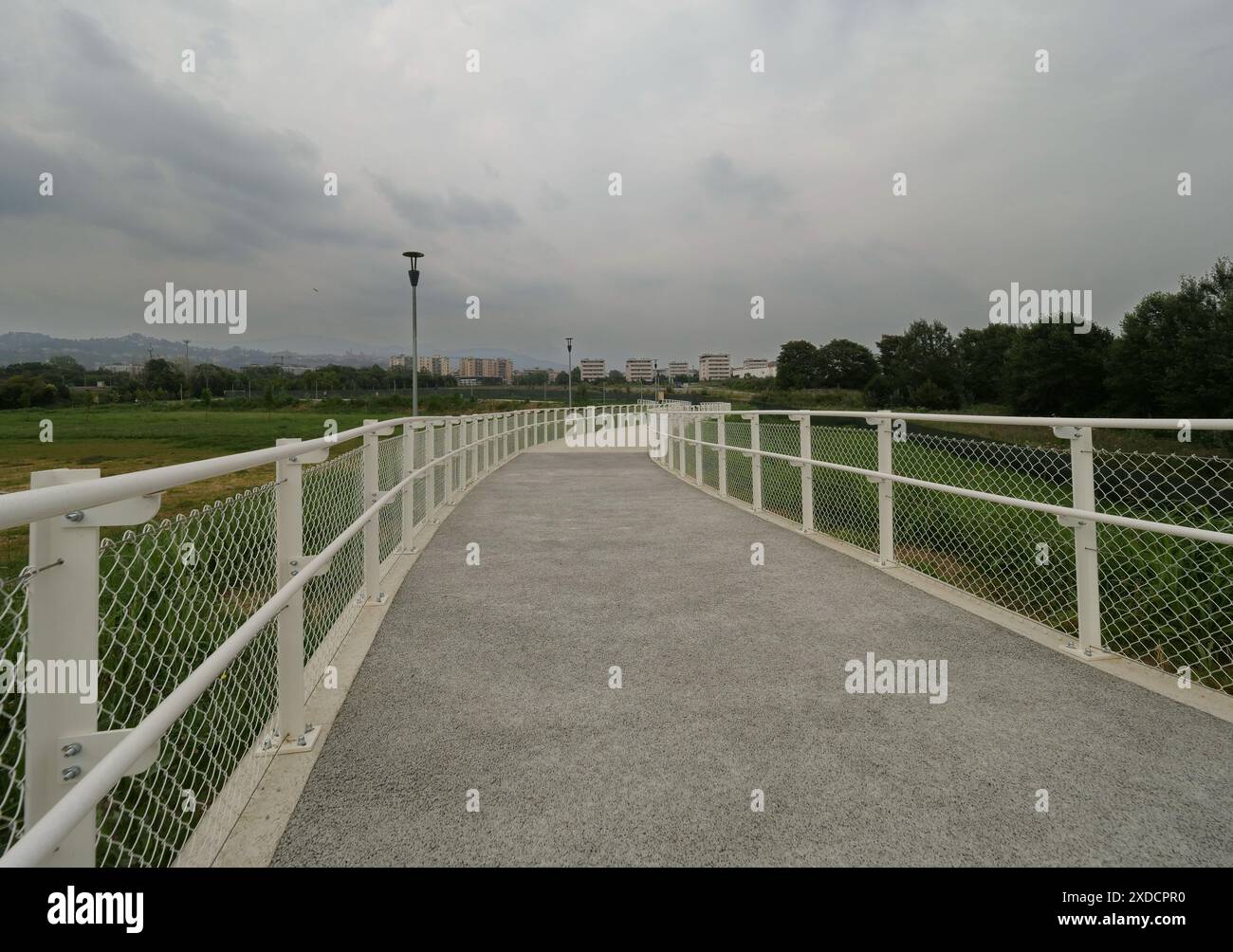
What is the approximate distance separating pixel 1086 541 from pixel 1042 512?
345 mm

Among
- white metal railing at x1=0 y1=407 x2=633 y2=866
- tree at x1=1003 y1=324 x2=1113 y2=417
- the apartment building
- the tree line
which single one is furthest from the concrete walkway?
the apartment building

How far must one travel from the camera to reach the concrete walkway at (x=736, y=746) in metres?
2.05

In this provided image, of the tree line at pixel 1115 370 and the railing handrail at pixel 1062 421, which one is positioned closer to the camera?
the railing handrail at pixel 1062 421

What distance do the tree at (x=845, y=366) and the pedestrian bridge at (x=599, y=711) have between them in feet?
296

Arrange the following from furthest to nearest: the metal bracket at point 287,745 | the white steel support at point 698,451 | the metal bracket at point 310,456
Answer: the white steel support at point 698,451 < the metal bracket at point 310,456 < the metal bracket at point 287,745

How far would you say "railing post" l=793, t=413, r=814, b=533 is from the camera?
22.0ft

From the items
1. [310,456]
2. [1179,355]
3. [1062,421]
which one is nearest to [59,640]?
[310,456]

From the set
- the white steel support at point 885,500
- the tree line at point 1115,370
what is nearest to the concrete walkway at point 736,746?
the white steel support at point 885,500

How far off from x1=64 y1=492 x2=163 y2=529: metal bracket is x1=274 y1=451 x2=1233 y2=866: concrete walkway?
109 cm

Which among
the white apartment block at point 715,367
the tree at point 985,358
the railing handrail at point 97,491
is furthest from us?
the white apartment block at point 715,367

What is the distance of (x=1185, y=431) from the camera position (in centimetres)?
311

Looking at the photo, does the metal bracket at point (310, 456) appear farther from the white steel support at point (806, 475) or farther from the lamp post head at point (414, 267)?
the lamp post head at point (414, 267)

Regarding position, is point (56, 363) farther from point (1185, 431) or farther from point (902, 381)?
point (1185, 431)

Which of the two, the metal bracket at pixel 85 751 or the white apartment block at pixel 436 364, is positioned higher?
the white apartment block at pixel 436 364
